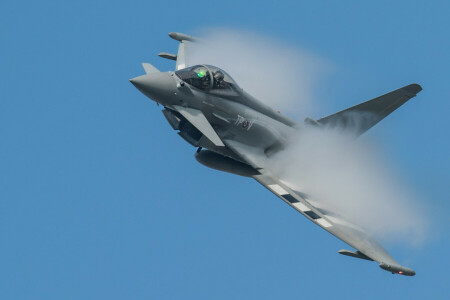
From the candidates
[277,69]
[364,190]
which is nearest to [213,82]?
[364,190]

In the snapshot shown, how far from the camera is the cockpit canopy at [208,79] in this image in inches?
1353

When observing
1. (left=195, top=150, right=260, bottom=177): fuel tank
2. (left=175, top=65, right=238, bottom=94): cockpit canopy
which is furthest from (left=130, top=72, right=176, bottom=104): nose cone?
(left=195, top=150, right=260, bottom=177): fuel tank

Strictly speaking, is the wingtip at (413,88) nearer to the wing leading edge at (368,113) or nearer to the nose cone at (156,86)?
the wing leading edge at (368,113)

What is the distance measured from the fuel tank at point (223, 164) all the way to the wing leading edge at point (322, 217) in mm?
426

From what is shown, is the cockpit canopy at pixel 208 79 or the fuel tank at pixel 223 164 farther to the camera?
the fuel tank at pixel 223 164

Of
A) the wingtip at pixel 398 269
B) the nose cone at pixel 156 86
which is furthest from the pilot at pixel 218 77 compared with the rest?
the wingtip at pixel 398 269

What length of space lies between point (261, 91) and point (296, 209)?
8022mm

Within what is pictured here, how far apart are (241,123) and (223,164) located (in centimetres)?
155

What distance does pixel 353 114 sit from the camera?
36625 millimetres

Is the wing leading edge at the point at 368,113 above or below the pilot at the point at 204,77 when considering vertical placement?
Result: above

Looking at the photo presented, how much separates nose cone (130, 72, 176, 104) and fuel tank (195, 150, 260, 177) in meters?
2.70

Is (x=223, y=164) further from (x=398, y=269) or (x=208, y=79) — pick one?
(x=398, y=269)

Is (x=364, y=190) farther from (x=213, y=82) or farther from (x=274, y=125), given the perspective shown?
(x=213, y=82)

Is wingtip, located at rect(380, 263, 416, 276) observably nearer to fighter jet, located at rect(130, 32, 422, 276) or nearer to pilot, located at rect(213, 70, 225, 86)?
fighter jet, located at rect(130, 32, 422, 276)
